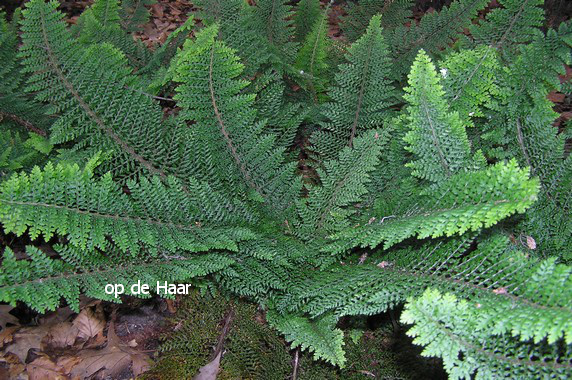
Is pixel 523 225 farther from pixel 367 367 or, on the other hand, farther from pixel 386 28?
pixel 386 28

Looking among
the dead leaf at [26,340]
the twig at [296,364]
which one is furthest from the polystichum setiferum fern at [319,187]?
the dead leaf at [26,340]

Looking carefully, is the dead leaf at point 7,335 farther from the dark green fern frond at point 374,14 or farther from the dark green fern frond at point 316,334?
the dark green fern frond at point 374,14

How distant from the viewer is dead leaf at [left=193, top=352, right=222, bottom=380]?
1.97 m

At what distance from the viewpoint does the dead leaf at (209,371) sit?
1975 mm

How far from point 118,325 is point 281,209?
99 cm

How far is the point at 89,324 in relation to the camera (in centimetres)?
228

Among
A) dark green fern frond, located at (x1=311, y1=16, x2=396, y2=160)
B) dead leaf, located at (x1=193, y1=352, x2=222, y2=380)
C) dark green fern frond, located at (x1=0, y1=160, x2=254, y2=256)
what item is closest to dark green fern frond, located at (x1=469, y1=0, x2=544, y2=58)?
dark green fern frond, located at (x1=311, y1=16, x2=396, y2=160)

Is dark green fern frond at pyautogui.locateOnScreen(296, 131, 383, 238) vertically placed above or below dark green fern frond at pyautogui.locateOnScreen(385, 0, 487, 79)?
below

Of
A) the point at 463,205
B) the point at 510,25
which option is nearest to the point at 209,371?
the point at 463,205

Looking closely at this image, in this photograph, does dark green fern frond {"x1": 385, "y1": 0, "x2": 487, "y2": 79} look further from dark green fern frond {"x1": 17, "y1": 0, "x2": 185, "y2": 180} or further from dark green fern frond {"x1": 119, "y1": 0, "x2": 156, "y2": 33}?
dark green fern frond {"x1": 119, "y1": 0, "x2": 156, "y2": 33}

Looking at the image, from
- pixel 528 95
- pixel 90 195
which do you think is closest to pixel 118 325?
pixel 90 195

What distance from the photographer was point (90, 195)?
5.71 ft

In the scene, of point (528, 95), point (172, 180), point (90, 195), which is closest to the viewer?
point (90, 195)

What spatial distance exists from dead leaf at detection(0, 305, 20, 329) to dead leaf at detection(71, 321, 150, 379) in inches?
16.8
